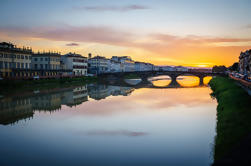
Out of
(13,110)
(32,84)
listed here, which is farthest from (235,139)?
(32,84)

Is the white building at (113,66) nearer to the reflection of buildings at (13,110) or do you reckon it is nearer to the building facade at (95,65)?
the building facade at (95,65)

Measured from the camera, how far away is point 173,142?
661 inches

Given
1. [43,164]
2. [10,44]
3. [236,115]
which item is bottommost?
[43,164]

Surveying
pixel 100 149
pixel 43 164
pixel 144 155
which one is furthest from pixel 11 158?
pixel 144 155

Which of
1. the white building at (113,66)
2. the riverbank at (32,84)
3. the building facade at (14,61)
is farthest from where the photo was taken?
the white building at (113,66)

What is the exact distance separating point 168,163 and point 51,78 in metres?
55.9

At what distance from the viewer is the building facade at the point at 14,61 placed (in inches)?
2050

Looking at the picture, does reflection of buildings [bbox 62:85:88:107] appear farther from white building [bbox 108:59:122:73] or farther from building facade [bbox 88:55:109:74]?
white building [bbox 108:59:122:73]

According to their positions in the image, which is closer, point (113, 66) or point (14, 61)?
point (14, 61)

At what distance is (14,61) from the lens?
55938mm

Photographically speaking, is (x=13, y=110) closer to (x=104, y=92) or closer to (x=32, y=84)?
(x=32, y=84)

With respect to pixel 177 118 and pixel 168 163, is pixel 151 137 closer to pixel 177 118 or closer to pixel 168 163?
pixel 168 163

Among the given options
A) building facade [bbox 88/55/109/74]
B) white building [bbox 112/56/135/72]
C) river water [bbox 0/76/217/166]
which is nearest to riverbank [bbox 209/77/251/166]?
river water [bbox 0/76/217/166]

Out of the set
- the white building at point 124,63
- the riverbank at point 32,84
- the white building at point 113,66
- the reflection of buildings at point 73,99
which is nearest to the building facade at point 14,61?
the riverbank at point 32,84
